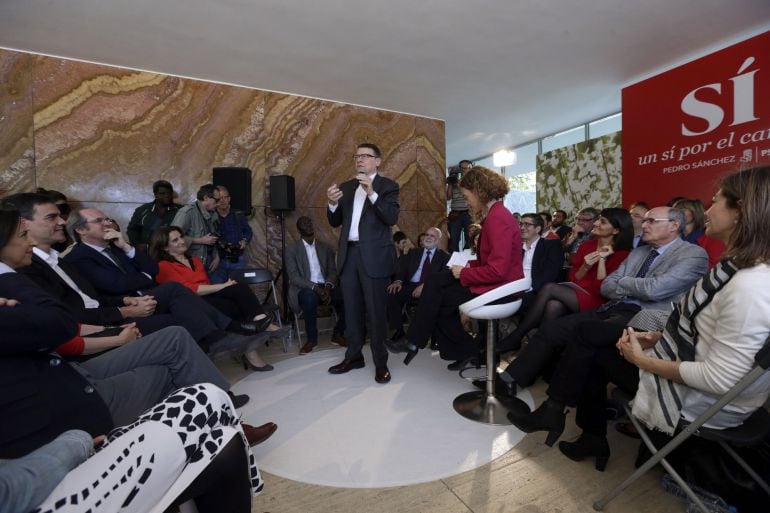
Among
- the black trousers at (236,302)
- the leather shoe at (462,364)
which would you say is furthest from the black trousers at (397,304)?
the black trousers at (236,302)

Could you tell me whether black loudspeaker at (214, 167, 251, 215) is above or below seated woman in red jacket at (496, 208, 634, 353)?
above

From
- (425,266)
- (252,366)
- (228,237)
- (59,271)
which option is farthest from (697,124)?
(59,271)

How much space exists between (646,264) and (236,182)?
4.25m

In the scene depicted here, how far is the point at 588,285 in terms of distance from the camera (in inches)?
106

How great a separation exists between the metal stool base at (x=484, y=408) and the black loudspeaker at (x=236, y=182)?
346 cm

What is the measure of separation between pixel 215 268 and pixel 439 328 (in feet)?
8.82

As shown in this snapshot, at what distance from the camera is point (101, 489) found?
0.80 metres

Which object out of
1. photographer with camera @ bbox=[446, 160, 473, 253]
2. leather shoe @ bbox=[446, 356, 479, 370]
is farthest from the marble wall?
leather shoe @ bbox=[446, 356, 479, 370]

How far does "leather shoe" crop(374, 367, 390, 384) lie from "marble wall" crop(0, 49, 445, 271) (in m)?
2.78

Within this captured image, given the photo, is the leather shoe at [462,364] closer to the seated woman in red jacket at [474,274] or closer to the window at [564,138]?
the seated woman in red jacket at [474,274]

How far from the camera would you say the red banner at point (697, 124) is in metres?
3.80

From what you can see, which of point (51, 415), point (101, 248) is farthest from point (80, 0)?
point (51, 415)

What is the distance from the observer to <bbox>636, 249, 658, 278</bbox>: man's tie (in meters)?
2.25

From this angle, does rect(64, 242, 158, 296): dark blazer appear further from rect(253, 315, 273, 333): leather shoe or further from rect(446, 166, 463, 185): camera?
rect(446, 166, 463, 185): camera
